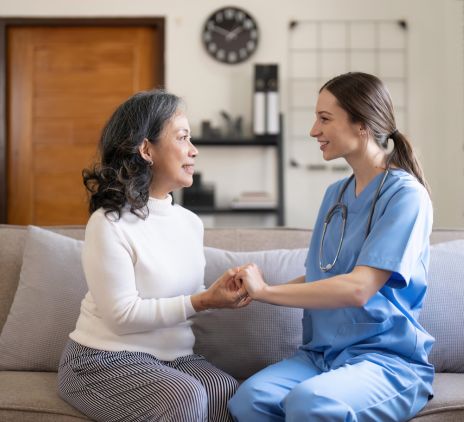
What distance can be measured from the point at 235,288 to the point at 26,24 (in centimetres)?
388

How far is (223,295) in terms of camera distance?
1.74m

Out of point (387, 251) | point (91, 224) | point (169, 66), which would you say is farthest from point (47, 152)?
point (387, 251)

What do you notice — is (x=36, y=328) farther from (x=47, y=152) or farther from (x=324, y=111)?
(x=47, y=152)

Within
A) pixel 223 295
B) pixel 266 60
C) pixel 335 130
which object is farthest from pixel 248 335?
pixel 266 60

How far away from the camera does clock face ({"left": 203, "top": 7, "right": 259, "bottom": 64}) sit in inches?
198

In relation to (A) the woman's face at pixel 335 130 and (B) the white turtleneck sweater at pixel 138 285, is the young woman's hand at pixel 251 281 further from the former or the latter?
(A) the woman's face at pixel 335 130

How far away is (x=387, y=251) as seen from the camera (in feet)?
5.38

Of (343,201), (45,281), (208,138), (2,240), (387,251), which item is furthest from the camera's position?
(208,138)

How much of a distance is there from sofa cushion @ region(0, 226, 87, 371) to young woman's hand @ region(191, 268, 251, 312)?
1.47 feet

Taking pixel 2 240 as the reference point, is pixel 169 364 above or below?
below

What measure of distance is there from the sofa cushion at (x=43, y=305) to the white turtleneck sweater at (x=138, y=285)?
214 mm

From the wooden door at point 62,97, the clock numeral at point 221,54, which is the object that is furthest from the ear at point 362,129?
the wooden door at point 62,97

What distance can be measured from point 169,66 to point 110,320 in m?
3.57

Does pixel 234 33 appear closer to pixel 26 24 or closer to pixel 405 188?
pixel 26 24
